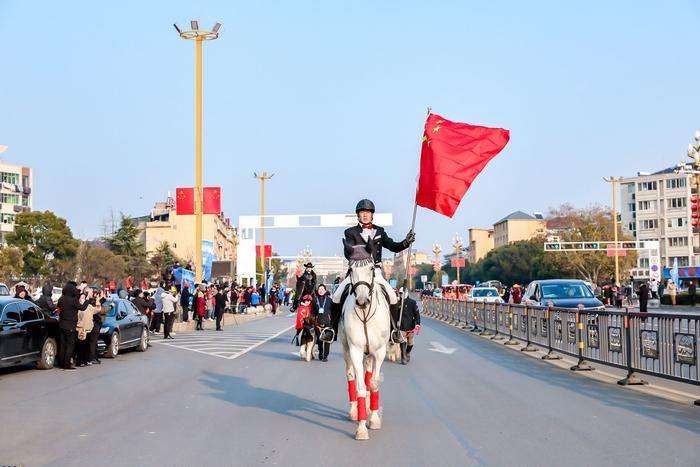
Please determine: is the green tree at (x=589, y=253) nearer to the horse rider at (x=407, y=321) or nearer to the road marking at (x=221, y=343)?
the road marking at (x=221, y=343)

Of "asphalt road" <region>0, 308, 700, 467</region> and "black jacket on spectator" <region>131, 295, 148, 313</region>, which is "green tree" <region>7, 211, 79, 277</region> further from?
"asphalt road" <region>0, 308, 700, 467</region>

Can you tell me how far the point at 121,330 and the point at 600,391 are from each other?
12.7 m

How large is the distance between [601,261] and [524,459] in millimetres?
86700

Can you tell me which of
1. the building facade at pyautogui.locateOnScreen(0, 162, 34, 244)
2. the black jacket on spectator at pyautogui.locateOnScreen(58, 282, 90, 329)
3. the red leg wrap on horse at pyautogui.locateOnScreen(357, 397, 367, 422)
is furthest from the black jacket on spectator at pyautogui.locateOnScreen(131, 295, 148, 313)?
the building facade at pyautogui.locateOnScreen(0, 162, 34, 244)

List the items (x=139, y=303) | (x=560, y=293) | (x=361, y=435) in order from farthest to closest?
1. (x=560, y=293)
2. (x=139, y=303)
3. (x=361, y=435)

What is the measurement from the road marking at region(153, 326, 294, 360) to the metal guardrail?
309 inches

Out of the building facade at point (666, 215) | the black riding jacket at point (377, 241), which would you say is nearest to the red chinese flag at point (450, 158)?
the black riding jacket at point (377, 241)

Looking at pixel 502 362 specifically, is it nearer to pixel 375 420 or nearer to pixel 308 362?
pixel 308 362

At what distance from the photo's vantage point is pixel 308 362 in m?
19.0

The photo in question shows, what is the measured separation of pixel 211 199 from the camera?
1544 inches

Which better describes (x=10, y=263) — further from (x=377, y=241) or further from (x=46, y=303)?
(x=377, y=241)

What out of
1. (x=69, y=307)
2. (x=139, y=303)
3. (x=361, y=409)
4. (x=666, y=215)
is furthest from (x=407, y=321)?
(x=666, y=215)

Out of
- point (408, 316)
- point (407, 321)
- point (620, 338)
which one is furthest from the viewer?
point (408, 316)

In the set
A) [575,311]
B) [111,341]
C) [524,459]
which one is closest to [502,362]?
[575,311]
